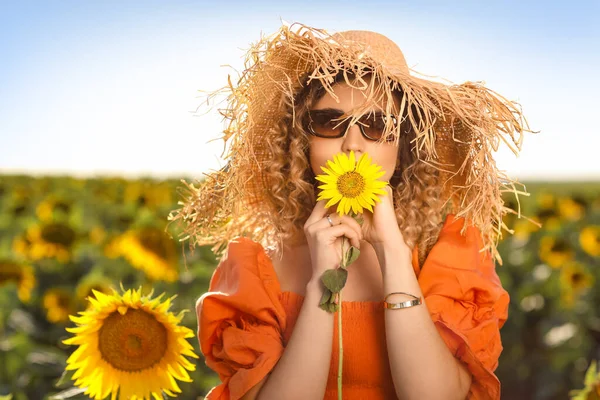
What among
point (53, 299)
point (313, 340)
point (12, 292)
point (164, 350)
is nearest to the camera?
point (313, 340)

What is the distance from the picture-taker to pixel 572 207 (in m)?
7.00

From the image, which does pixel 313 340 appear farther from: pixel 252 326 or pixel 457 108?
pixel 457 108

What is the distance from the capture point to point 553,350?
443cm

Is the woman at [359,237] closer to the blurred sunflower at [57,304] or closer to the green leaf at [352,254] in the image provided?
the green leaf at [352,254]

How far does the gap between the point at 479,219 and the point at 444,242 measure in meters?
0.13

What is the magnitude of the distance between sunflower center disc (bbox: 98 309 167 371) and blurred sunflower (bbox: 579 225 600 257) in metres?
4.28

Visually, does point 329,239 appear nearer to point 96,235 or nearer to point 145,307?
point 145,307

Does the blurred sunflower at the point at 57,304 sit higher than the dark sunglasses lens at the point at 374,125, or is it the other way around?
the dark sunglasses lens at the point at 374,125

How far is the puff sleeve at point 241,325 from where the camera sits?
185cm

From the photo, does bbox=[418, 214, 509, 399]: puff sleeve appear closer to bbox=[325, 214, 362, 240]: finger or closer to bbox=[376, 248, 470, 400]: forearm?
bbox=[376, 248, 470, 400]: forearm

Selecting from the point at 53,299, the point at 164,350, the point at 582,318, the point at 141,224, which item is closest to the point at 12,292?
the point at 53,299

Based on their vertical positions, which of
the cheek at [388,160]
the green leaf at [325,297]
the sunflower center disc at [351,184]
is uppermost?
the cheek at [388,160]

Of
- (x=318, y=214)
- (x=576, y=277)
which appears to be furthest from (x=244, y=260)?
(x=576, y=277)

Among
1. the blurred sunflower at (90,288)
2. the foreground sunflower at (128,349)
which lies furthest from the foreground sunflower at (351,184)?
the blurred sunflower at (90,288)
